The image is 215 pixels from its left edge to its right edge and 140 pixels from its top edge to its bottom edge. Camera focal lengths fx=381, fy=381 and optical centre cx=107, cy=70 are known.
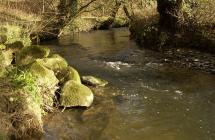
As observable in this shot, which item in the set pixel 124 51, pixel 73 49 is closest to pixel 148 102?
pixel 124 51

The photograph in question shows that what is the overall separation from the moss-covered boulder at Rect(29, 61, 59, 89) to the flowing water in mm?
1128

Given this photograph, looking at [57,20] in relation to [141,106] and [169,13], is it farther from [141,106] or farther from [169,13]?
[141,106]

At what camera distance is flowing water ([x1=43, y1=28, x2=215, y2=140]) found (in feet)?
32.4

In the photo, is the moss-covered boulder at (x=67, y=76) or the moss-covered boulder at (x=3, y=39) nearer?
the moss-covered boulder at (x=67, y=76)

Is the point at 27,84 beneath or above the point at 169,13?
beneath

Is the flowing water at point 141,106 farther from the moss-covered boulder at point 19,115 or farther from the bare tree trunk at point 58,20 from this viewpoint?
the bare tree trunk at point 58,20

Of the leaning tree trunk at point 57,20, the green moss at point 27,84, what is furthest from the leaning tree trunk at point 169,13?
the green moss at point 27,84

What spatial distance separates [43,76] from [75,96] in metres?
1.24

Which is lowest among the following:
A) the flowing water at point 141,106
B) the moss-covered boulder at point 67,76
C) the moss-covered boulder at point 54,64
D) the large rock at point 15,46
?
the flowing water at point 141,106

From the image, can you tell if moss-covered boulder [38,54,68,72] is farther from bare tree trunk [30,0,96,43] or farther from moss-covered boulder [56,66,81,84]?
bare tree trunk [30,0,96,43]

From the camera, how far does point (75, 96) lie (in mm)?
11891

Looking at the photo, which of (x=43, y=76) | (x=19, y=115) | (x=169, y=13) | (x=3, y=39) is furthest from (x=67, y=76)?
(x=169, y=13)

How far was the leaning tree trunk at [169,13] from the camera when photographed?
62.7ft

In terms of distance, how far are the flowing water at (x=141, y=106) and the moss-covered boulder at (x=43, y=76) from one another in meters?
1.13
